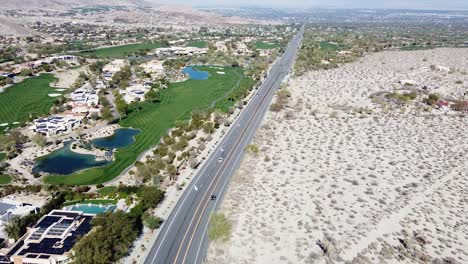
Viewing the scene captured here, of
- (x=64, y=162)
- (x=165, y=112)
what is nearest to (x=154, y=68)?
(x=165, y=112)

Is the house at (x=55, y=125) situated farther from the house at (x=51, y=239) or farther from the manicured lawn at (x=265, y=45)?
the manicured lawn at (x=265, y=45)

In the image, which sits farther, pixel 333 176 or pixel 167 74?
pixel 167 74

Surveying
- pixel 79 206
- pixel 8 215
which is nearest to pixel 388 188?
pixel 79 206

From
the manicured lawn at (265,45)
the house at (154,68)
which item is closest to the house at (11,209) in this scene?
the house at (154,68)

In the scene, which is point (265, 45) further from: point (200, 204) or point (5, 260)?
point (5, 260)

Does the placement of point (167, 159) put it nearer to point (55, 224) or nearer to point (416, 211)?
point (55, 224)

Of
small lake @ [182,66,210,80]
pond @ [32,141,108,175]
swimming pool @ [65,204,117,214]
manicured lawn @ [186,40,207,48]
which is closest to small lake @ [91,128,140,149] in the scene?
pond @ [32,141,108,175]
